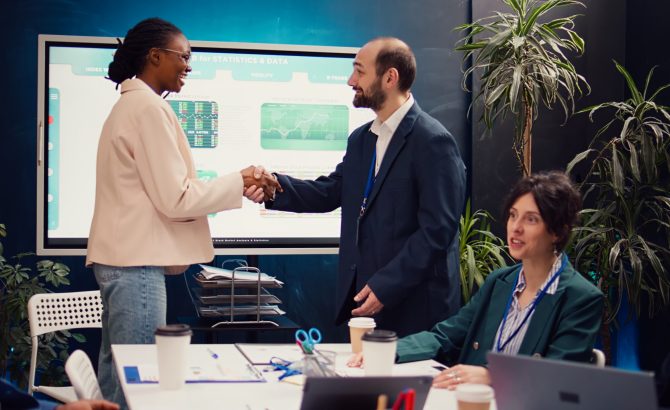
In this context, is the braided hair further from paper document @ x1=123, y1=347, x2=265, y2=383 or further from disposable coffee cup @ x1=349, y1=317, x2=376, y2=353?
disposable coffee cup @ x1=349, y1=317, x2=376, y2=353

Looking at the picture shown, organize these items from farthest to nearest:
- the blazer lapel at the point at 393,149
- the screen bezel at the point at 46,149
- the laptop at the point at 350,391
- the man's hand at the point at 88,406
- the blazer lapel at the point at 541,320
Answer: the screen bezel at the point at 46,149 < the blazer lapel at the point at 393,149 < the blazer lapel at the point at 541,320 < the man's hand at the point at 88,406 < the laptop at the point at 350,391

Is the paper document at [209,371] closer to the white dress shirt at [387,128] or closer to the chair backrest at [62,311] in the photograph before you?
the white dress shirt at [387,128]

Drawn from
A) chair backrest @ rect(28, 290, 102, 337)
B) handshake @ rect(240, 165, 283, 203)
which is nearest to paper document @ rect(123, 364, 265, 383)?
handshake @ rect(240, 165, 283, 203)

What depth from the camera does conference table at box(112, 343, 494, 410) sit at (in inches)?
80.0

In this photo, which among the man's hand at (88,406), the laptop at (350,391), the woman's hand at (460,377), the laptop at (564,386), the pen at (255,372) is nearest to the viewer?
the laptop at (564,386)

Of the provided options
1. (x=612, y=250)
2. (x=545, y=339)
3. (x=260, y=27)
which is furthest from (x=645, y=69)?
(x=545, y=339)

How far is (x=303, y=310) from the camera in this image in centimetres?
516

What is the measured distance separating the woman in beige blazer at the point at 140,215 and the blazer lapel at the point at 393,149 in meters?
0.63

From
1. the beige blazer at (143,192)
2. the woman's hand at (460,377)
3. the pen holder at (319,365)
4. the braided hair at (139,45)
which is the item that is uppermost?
the braided hair at (139,45)

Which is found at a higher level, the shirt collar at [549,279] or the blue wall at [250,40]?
the blue wall at [250,40]

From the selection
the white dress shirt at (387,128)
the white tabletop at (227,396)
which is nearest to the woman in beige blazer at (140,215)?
the white tabletop at (227,396)

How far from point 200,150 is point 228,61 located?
506mm

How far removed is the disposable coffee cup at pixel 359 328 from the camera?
263cm

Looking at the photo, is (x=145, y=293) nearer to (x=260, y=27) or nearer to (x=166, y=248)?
(x=166, y=248)
